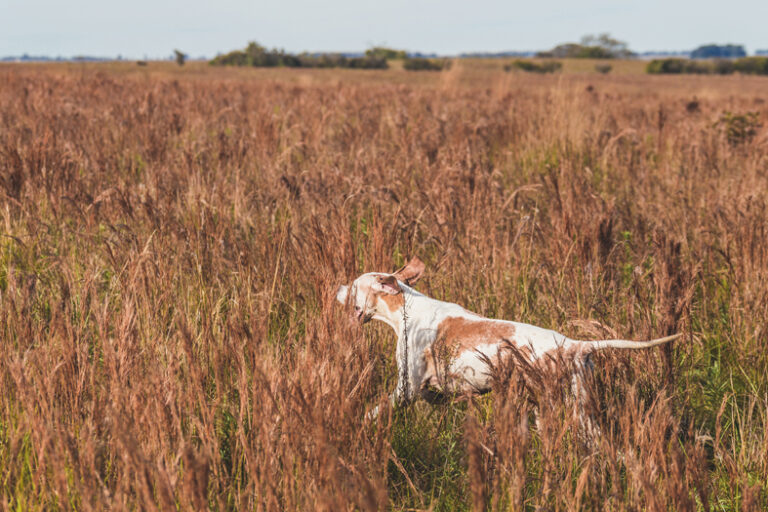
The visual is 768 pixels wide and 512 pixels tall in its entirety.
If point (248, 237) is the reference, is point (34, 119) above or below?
above

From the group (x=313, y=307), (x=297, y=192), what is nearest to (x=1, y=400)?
(x=313, y=307)

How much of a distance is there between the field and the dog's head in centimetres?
22

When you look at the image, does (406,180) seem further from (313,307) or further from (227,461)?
(227,461)

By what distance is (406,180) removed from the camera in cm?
457

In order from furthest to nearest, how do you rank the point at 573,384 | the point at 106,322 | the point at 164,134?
the point at 164,134
the point at 106,322
the point at 573,384

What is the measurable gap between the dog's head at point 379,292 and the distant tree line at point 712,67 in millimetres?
62647

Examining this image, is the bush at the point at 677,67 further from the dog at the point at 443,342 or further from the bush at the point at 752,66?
the dog at the point at 443,342

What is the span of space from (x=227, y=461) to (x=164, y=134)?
523 cm

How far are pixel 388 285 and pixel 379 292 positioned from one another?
0.08 m

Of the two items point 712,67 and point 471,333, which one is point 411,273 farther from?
point 712,67

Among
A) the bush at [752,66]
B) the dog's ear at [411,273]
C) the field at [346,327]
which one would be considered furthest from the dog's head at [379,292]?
the bush at [752,66]

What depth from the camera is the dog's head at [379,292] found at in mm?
2222

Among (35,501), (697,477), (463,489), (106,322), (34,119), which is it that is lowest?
(463,489)

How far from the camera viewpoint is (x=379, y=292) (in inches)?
89.6
